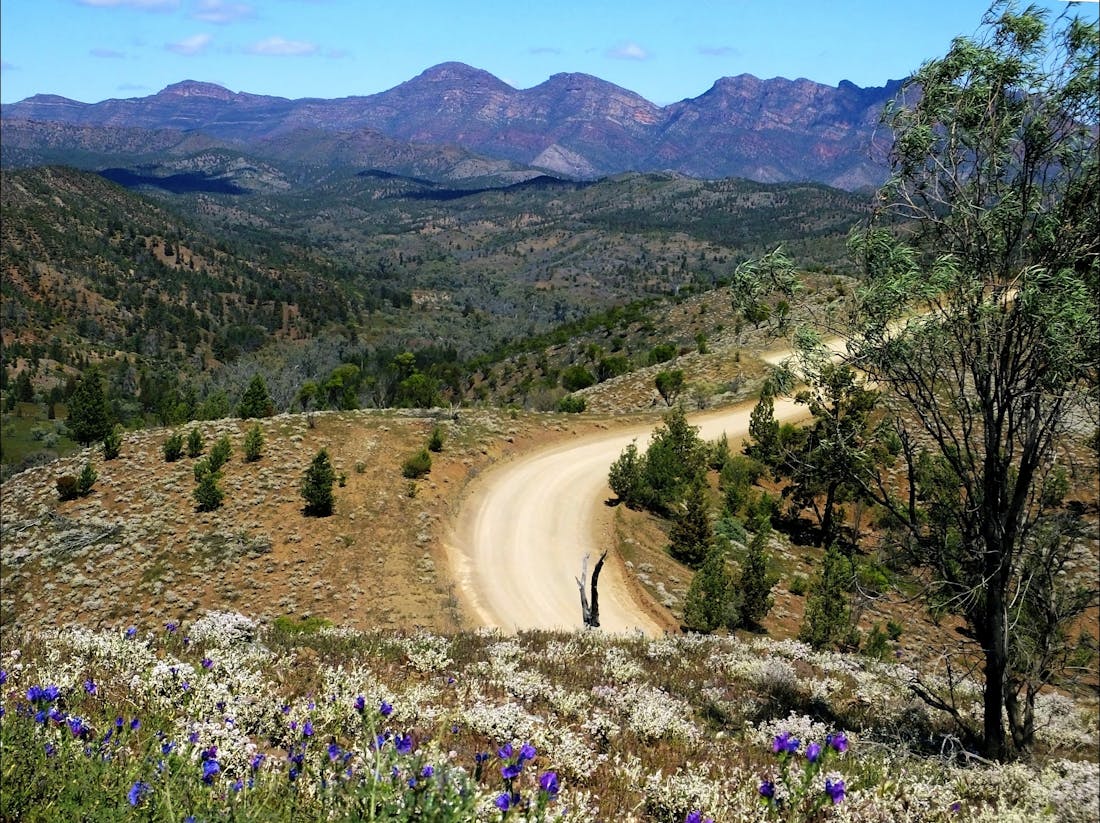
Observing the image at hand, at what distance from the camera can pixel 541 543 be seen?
21.4 meters

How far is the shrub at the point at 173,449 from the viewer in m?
23.9

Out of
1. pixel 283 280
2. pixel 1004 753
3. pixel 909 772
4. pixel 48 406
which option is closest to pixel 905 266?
pixel 909 772

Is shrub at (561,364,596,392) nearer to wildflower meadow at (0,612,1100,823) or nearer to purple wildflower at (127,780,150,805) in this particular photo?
wildflower meadow at (0,612,1100,823)

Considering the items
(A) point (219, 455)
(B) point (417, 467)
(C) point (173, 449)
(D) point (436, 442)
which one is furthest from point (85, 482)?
(D) point (436, 442)

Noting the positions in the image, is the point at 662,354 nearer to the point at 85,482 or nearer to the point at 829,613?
the point at 829,613

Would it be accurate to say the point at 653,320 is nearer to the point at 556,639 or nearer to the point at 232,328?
the point at 556,639

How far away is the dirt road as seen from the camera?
18047 mm

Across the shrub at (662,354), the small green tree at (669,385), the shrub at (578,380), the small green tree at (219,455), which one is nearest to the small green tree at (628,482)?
the small green tree at (219,455)

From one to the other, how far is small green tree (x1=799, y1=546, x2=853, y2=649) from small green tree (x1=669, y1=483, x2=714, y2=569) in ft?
14.0

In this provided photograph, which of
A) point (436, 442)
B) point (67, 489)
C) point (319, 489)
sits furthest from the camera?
point (436, 442)

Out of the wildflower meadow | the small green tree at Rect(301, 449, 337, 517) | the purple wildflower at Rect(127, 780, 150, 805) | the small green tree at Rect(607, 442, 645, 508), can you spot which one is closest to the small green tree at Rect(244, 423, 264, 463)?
the small green tree at Rect(301, 449, 337, 517)

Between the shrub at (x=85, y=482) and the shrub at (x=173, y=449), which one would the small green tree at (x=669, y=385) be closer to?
the shrub at (x=173, y=449)

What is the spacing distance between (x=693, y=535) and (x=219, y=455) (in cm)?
1580

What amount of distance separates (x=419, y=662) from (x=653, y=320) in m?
54.0
